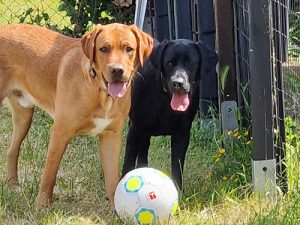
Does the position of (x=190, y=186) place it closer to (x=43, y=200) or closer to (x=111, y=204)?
(x=111, y=204)

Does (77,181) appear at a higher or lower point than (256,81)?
lower

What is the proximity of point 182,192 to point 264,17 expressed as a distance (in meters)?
1.19

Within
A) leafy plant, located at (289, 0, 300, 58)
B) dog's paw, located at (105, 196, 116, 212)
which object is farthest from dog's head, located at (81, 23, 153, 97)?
leafy plant, located at (289, 0, 300, 58)

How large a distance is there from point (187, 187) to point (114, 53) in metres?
1.09

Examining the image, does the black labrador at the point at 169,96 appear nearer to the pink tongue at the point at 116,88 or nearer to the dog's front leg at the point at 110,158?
the dog's front leg at the point at 110,158

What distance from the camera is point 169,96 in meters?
4.25

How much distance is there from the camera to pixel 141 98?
4.33m

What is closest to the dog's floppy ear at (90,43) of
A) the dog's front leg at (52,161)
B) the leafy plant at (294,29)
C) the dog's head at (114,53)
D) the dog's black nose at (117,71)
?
the dog's head at (114,53)

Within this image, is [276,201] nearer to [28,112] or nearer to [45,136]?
[28,112]

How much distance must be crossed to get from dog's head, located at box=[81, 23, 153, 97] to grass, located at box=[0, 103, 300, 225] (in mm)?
770

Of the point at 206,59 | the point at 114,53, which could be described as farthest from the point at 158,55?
the point at 114,53

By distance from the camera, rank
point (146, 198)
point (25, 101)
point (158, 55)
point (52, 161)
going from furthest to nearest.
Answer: point (25, 101) < point (158, 55) < point (52, 161) < point (146, 198)

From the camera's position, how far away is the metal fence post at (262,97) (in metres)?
3.82

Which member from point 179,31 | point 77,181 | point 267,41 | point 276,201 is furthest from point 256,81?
point 179,31
